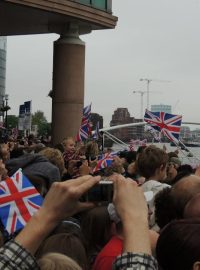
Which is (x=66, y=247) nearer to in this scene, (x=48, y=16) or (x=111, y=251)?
(x=111, y=251)

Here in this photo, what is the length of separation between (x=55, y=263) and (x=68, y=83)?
27091 millimetres

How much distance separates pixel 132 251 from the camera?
2006 mm

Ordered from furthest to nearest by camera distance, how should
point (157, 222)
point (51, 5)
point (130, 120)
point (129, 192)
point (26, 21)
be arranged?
point (130, 120)
point (26, 21)
point (51, 5)
point (157, 222)
point (129, 192)

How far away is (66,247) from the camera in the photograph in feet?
10.7

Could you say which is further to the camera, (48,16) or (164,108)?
(164,108)

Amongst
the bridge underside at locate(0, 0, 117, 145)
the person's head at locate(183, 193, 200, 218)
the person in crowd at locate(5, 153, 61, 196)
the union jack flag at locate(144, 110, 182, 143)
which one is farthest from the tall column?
the person's head at locate(183, 193, 200, 218)

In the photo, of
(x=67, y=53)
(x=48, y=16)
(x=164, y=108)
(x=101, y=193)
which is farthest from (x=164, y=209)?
(x=164, y=108)

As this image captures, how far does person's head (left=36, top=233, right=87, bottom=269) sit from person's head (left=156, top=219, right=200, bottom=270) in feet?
2.66

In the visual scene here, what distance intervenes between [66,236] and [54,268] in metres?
Result: 0.92

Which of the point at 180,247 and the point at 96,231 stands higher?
the point at 180,247

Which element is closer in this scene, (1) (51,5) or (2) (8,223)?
(2) (8,223)

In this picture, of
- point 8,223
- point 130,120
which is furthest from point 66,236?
point 130,120

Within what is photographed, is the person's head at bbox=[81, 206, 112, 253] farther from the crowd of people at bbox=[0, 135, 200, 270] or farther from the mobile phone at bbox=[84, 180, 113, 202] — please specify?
the mobile phone at bbox=[84, 180, 113, 202]

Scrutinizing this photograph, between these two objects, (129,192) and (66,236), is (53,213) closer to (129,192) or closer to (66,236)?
(129,192)
